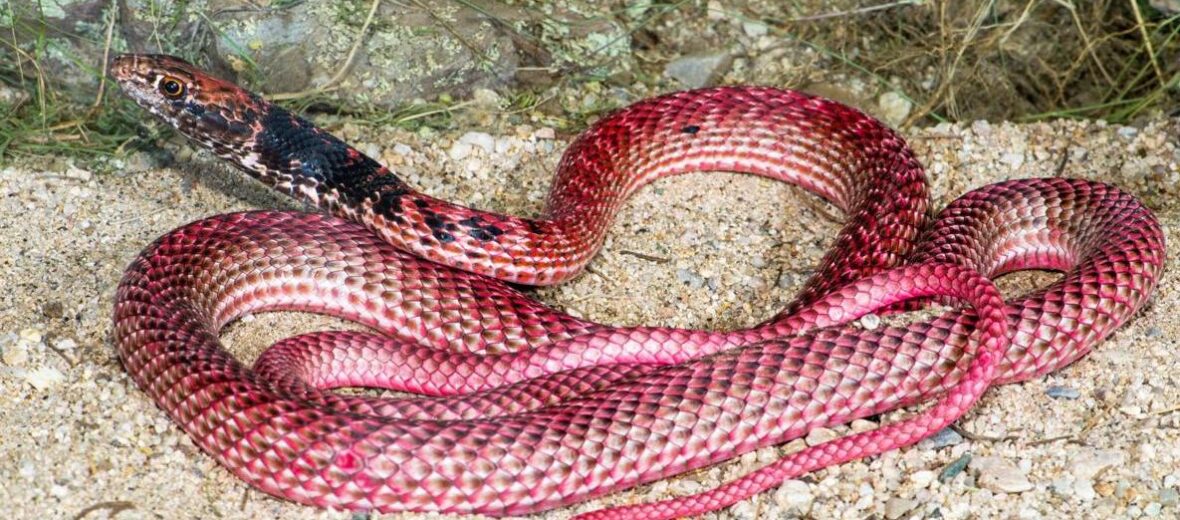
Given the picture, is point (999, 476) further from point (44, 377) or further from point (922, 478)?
point (44, 377)

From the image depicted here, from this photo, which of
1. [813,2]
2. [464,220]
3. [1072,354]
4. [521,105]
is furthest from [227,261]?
[813,2]

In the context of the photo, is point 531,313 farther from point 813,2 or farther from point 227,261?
point 813,2

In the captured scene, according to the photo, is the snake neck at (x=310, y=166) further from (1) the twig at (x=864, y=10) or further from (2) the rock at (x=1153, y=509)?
(2) the rock at (x=1153, y=509)

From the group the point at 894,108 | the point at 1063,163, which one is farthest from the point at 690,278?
the point at 1063,163

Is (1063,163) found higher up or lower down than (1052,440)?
higher up

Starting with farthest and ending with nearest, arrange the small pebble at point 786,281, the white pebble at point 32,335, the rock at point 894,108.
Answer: the rock at point 894,108, the small pebble at point 786,281, the white pebble at point 32,335

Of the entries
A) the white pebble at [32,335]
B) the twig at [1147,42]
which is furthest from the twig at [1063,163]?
the white pebble at [32,335]

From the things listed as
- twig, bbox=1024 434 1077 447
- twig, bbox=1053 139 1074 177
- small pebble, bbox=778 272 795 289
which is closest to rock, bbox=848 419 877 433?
twig, bbox=1024 434 1077 447
